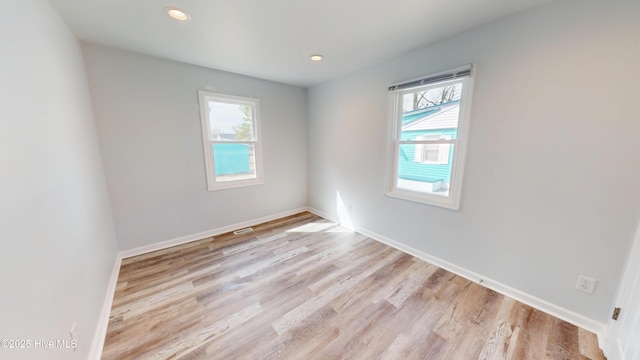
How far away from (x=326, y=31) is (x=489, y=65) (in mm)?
1457

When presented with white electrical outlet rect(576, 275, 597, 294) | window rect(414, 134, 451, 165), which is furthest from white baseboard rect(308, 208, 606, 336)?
window rect(414, 134, 451, 165)

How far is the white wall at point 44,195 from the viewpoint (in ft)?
2.74

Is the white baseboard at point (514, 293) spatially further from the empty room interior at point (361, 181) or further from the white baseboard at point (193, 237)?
the white baseboard at point (193, 237)

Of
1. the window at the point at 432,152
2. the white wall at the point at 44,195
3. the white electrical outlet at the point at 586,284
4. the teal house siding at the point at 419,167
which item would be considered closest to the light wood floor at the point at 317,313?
the white electrical outlet at the point at 586,284

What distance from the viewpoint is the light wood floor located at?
1.48 m

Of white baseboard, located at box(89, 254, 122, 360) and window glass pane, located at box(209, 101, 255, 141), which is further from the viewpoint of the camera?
window glass pane, located at box(209, 101, 255, 141)

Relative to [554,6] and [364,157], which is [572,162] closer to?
[554,6]

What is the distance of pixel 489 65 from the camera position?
1897mm

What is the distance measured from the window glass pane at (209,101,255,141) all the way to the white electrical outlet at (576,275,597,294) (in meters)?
3.84

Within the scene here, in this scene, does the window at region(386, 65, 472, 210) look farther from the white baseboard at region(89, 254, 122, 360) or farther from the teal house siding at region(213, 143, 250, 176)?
the white baseboard at region(89, 254, 122, 360)

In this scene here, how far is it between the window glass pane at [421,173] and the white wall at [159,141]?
2.17 m

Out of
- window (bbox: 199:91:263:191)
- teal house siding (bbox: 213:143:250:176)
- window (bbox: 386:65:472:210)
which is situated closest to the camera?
window (bbox: 386:65:472:210)

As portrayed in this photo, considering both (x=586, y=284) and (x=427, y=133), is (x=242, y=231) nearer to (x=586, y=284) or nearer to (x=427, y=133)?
(x=427, y=133)

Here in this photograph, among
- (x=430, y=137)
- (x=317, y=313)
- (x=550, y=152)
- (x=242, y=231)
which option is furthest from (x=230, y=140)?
(x=550, y=152)
